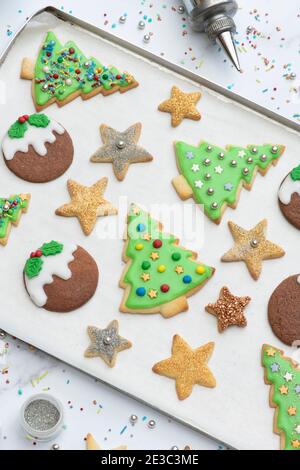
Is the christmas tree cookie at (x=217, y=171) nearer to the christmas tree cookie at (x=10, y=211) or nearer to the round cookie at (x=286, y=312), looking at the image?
the round cookie at (x=286, y=312)

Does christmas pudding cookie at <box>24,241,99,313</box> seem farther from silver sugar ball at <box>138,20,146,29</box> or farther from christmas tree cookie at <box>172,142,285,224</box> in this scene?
silver sugar ball at <box>138,20,146,29</box>

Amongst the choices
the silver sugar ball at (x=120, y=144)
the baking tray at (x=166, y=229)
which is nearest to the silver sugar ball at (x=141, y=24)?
the baking tray at (x=166, y=229)

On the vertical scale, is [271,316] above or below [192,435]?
above

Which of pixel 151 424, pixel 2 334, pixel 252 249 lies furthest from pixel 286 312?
pixel 2 334

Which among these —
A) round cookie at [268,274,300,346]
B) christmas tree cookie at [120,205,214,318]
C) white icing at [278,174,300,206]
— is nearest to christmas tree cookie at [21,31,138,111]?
christmas tree cookie at [120,205,214,318]

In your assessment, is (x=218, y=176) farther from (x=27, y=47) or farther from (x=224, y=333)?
(x=27, y=47)

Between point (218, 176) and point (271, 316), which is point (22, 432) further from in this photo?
point (218, 176)
